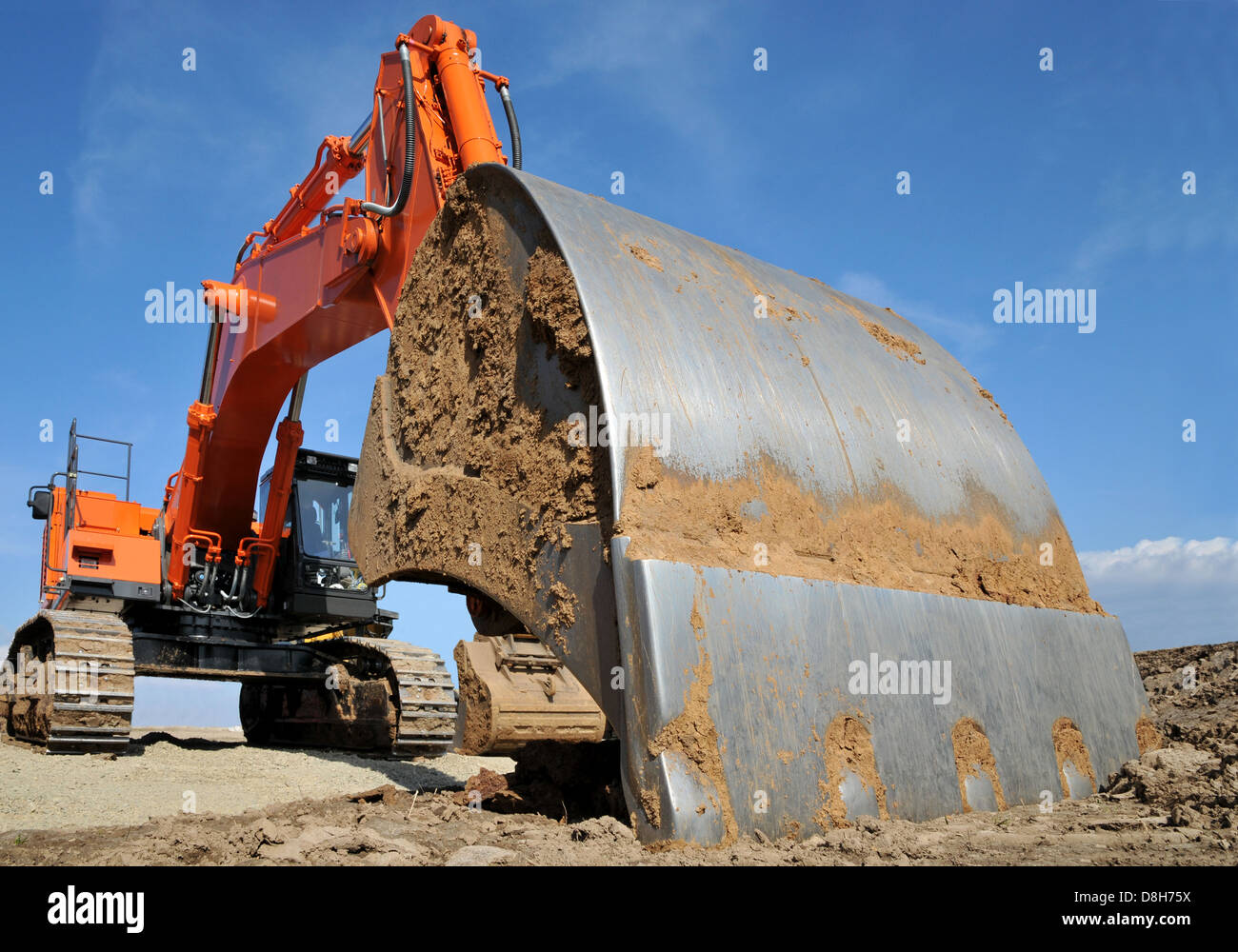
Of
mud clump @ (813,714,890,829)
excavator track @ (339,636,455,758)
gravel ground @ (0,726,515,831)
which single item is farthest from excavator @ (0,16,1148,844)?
excavator track @ (339,636,455,758)

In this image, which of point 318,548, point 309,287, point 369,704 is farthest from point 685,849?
point 318,548

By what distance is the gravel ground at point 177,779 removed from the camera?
5.20 metres

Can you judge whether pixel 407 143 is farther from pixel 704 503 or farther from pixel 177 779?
pixel 177 779

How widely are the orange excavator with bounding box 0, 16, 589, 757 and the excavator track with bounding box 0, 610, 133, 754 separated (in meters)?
0.01

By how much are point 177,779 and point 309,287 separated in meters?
3.41

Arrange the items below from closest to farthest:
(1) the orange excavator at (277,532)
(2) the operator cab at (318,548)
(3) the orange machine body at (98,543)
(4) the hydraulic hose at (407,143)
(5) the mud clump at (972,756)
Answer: (5) the mud clump at (972,756), (4) the hydraulic hose at (407,143), (1) the orange excavator at (277,532), (3) the orange machine body at (98,543), (2) the operator cab at (318,548)

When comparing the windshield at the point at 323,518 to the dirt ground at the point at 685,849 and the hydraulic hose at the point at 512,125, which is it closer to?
the dirt ground at the point at 685,849

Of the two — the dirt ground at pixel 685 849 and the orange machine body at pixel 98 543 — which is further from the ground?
the orange machine body at pixel 98 543

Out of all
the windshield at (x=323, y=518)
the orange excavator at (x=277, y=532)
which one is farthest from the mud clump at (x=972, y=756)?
the windshield at (x=323, y=518)

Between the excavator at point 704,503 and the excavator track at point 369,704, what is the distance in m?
3.46
